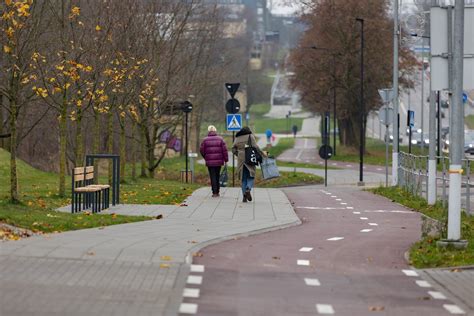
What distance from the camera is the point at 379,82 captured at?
67.6 metres

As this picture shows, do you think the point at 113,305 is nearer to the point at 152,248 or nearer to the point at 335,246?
the point at 152,248

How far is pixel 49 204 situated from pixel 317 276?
10813mm

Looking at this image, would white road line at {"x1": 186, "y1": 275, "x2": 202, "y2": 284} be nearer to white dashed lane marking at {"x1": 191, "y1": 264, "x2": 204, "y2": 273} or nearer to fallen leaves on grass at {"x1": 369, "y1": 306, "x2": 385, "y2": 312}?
white dashed lane marking at {"x1": 191, "y1": 264, "x2": 204, "y2": 273}

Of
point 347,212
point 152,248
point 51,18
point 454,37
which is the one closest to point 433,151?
point 347,212

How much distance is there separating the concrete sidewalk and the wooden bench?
1974 millimetres

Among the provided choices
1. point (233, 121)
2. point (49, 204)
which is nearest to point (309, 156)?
point (233, 121)

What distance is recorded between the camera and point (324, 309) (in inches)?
397

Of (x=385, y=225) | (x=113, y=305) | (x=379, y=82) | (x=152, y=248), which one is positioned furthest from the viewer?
(x=379, y=82)

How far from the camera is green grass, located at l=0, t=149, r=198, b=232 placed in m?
16.2

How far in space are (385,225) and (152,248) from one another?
6785 mm

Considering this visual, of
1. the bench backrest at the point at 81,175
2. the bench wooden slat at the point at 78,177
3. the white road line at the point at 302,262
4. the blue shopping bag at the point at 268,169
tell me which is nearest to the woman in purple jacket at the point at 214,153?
the blue shopping bag at the point at 268,169

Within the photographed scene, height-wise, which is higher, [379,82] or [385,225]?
[379,82]

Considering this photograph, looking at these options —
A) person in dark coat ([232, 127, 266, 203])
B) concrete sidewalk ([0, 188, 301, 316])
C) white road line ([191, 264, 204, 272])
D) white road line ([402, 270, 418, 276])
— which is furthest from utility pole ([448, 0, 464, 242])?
person in dark coat ([232, 127, 266, 203])

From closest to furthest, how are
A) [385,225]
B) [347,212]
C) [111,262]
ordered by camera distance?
[111,262] → [385,225] → [347,212]
